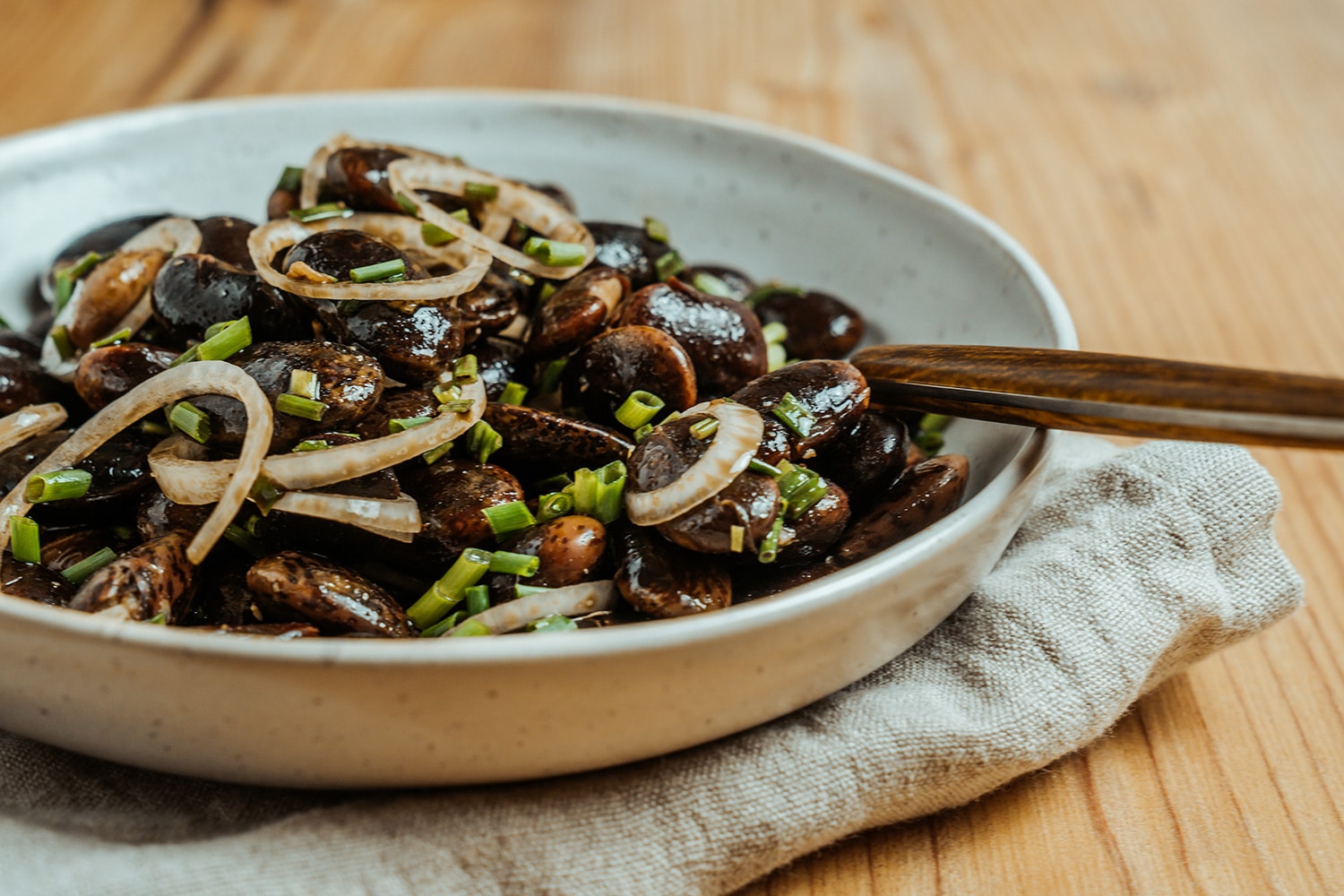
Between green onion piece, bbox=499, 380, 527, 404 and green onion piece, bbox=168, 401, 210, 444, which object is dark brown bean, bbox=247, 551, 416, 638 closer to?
green onion piece, bbox=168, 401, 210, 444

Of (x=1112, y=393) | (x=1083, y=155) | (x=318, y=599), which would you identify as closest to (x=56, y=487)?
(x=318, y=599)

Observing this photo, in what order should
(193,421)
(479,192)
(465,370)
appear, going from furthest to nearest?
(479,192)
(465,370)
(193,421)

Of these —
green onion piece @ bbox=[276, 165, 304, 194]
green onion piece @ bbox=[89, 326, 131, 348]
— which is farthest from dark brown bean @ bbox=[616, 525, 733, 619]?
green onion piece @ bbox=[276, 165, 304, 194]

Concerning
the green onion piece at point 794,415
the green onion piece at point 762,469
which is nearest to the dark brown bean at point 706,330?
the green onion piece at point 794,415

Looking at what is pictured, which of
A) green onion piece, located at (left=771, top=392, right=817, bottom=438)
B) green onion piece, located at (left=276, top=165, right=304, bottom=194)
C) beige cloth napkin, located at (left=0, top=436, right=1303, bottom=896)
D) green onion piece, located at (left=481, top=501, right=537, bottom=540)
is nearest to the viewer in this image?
beige cloth napkin, located at (left=0, top=436, right=1303, bottom=896)

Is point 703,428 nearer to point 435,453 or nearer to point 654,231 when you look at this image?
point 435,453

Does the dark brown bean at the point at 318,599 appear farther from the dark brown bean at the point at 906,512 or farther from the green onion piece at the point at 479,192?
the green onion piece at the point at 479,192
